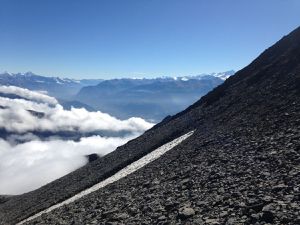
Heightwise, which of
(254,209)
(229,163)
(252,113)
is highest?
(252,113)

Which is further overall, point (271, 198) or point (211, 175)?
point (211, 175)

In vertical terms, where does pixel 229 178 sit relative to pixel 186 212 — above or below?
above

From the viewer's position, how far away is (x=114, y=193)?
36.9m

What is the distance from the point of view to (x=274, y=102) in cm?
4475

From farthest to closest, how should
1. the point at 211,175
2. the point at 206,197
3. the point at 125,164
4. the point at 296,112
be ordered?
the point at 125,164, the point at 296,112, the point at 211,175, the point at 206,197

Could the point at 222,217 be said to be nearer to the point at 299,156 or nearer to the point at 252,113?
the point at 299,156

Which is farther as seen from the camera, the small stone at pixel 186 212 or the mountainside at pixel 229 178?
the small stone at pixel 186 212

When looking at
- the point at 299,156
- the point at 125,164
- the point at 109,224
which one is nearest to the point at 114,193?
the point at 109,224

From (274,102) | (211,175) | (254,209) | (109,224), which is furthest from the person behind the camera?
(274,102)

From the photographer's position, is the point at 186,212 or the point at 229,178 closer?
the point at 186,212

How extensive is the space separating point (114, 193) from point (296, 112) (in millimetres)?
16381

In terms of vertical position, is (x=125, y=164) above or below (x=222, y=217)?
above

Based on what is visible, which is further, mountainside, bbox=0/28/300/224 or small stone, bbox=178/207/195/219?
small stone, bbox=178/207/195/219

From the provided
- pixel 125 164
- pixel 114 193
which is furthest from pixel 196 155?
pixel 125 164
